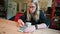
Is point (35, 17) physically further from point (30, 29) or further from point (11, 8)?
point (11, 8)

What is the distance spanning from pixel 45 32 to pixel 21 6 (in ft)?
8.55

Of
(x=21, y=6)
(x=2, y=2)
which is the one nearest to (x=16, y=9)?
(x=21, y=6)

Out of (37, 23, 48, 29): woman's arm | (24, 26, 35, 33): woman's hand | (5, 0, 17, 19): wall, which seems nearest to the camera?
(24, 26, 35, 33): woman's hand

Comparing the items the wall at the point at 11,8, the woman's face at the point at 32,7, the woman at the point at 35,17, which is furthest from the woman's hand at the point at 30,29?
the wall at the point at 11,8

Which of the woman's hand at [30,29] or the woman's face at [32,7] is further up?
the woman's face at [32,7]

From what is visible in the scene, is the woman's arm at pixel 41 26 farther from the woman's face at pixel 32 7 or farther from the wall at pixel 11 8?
the wall at pixel 11 8

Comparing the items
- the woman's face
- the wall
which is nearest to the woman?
the woman's face

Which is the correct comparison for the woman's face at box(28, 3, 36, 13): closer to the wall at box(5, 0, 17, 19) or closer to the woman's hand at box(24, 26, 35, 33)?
the woman's hand at box(24, 26, 35, 33)

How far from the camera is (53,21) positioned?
380 cm

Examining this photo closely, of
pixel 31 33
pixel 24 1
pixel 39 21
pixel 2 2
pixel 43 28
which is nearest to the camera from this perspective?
pixel 31 33

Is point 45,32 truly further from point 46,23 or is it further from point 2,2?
point 2,2

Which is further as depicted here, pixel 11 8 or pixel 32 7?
pixel 11 8

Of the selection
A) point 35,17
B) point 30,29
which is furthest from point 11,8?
point 30,29

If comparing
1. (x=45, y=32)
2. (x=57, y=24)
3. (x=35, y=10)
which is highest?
(x=35, y=10)
